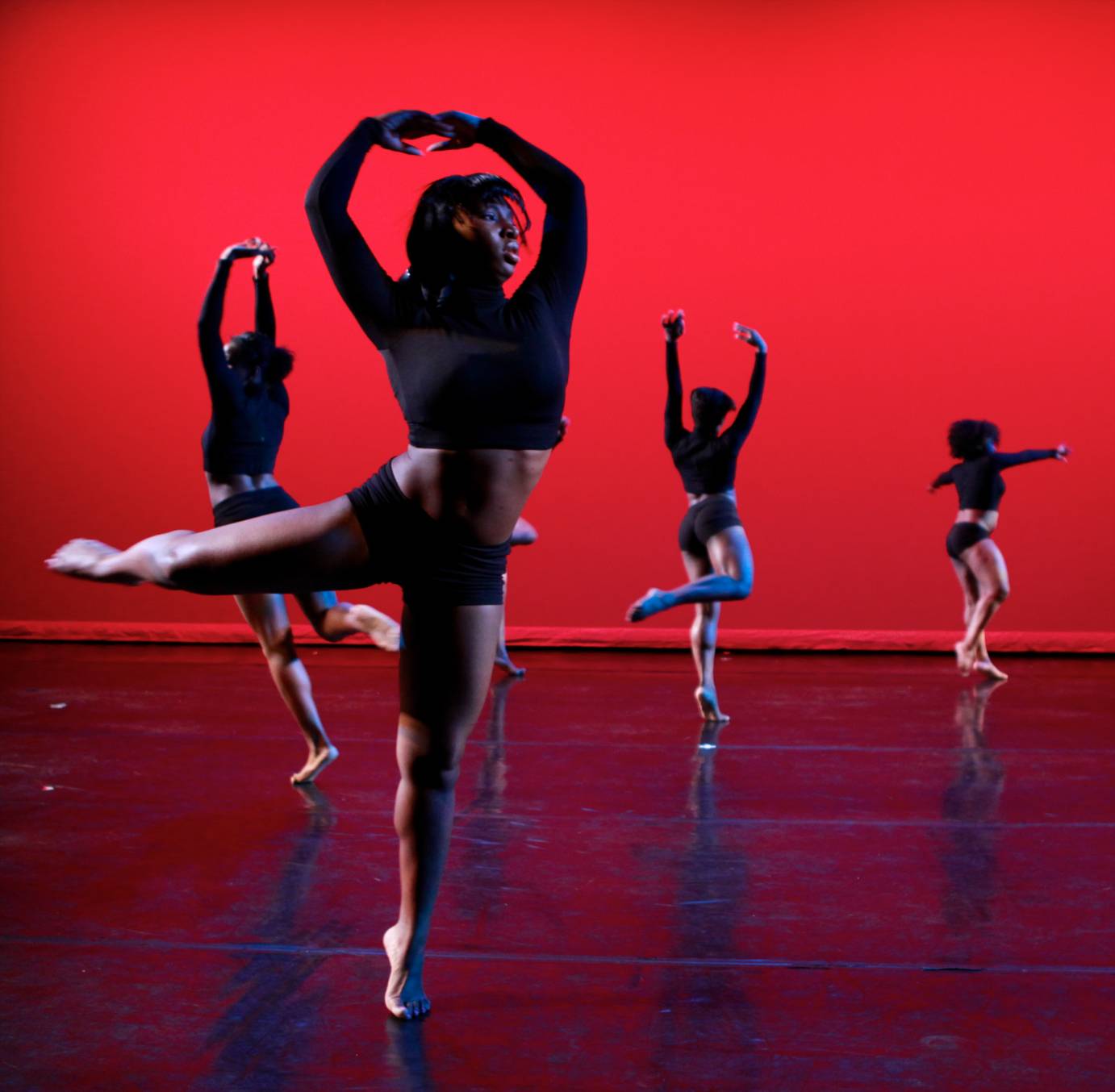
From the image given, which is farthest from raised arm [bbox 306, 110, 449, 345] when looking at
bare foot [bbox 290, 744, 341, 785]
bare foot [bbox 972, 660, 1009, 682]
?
bare foot [bbox 972, 660, 1009, 682]

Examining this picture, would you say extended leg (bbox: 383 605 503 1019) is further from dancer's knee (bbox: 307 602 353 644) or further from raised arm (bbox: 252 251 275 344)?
raised arm (bbox: 252 251 275 344)

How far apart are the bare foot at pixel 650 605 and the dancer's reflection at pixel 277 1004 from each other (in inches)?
52.5

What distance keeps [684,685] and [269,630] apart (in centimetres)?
312

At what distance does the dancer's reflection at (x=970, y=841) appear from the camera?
2.84m

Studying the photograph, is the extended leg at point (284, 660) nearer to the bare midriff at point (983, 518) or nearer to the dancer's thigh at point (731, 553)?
the dancer's thigh at point (731, 553)

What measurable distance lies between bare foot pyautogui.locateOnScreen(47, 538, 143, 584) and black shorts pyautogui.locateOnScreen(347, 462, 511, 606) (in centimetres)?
43

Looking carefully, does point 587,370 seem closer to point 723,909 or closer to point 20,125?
point 20,125

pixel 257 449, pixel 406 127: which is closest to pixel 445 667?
pixel 406 127

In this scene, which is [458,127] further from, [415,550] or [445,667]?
[445,667]

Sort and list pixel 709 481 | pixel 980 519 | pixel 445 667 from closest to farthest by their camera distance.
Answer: pixel 445 667 < pixel 709 481 < pixel 980 519

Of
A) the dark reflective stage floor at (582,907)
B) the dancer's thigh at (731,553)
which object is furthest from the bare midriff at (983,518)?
the dancer's thigh at (731,553)

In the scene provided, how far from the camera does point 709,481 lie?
5309mm

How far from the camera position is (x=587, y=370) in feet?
27.2

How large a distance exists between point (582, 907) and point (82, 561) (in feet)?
4.51
